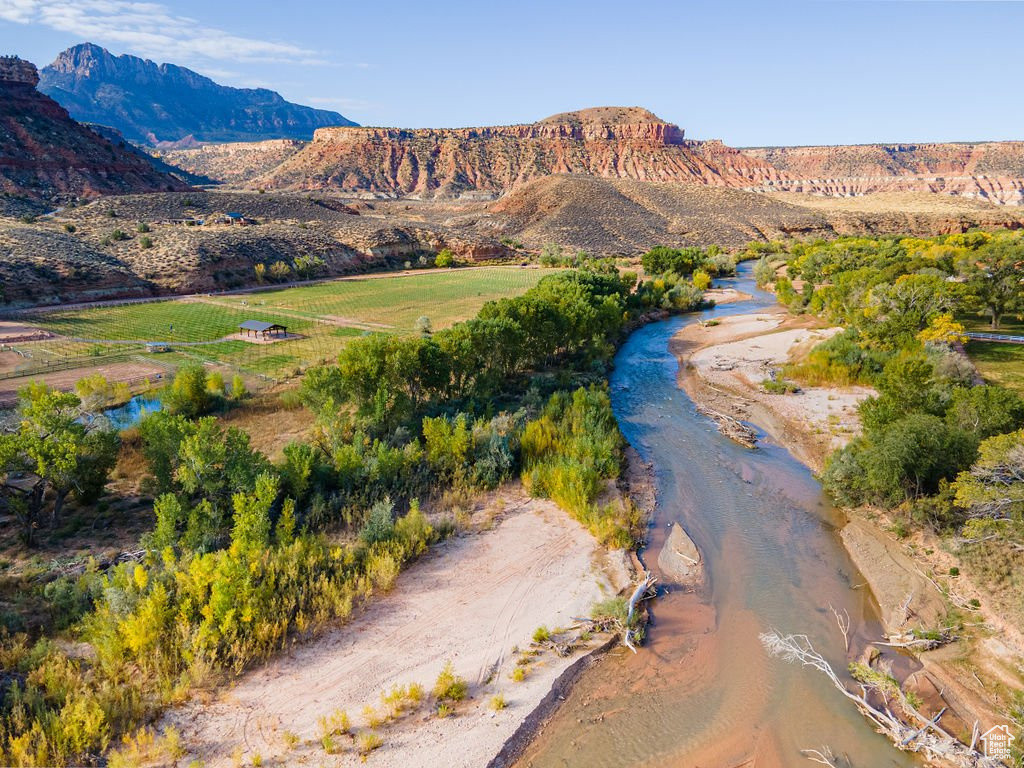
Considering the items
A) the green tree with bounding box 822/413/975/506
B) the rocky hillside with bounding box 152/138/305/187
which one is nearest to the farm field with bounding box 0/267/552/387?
the green tree with bounding box 822/413/975/506

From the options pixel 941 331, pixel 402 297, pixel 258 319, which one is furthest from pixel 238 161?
pixel 941 331

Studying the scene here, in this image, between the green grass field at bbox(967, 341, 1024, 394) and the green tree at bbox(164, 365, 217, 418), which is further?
the green grass field at bbox(967, 341, 1024, 394)

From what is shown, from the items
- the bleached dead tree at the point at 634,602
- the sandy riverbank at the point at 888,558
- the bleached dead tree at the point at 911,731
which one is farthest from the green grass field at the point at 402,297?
the bleached dead tree at the point at 911,731

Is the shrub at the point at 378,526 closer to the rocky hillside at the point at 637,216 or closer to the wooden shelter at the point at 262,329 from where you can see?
the wooden shelter at the point at 262,329

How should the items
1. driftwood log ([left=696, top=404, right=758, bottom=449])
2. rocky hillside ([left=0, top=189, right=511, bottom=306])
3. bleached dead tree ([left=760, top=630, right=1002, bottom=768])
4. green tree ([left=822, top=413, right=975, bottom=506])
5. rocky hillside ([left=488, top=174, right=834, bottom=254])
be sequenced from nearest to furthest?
bleached dead tree ([left=760, top=630, right=1002, bottom=768]) < green tree ([left=822, top=413, right=975, bottom=506]) < driftwood log ([left=696, top=404, right=758, bottom=449]) < rocky hillside ([left=0, top=189, right=511, bottom=306]) < rocky hillside ([left=488, top=174, right=834, bottom=254])

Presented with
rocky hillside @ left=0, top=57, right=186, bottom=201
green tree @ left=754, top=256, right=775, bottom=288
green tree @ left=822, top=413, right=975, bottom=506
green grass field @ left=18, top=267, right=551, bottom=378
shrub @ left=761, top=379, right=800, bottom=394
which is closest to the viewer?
green tree @ left=822, top=413, right=975, bottom=506

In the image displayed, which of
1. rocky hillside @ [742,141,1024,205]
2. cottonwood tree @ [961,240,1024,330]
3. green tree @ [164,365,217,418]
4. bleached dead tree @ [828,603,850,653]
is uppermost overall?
rocky hillside @ [742,141,1024,205]

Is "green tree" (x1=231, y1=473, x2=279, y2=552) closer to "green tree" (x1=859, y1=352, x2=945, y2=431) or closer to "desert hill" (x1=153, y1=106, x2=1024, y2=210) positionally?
"green tree" (x1=859, y1=352, x2=945, y2=431)

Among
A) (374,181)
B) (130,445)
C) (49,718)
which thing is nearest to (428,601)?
(49,718)
